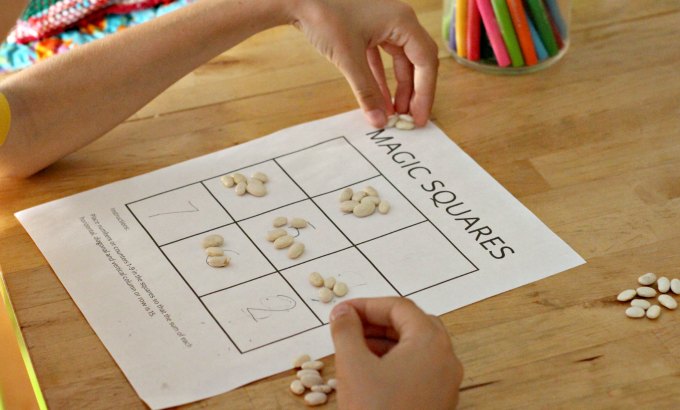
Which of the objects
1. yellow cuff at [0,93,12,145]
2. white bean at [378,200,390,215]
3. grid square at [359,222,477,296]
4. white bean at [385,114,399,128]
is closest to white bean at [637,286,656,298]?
grid square at [359,222,477,296]

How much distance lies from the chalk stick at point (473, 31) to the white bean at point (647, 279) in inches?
16.0

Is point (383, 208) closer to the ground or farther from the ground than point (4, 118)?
closer to the ground

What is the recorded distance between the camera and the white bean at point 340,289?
2.73ft

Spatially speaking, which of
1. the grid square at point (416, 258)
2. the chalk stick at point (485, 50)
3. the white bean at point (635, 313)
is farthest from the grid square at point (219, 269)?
the chalk stick at point (485, 50)

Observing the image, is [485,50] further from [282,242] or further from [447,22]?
[282,242]

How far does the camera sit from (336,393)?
0.74 m

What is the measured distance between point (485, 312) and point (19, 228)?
46 centimetres

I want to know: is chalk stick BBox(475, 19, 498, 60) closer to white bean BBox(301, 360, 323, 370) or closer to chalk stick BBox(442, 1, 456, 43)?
chalk stick BBox(442, 1, 456, 43)

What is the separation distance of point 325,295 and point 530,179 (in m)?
0.28

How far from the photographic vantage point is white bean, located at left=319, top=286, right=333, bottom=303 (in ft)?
2.71

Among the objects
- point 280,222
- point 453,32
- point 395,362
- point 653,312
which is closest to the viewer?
point 395,362

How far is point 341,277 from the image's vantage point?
2.80 ft

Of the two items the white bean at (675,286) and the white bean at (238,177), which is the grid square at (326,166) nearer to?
the white bean at (238,177)

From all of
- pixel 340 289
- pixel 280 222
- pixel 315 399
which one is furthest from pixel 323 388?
pixel 280 222
